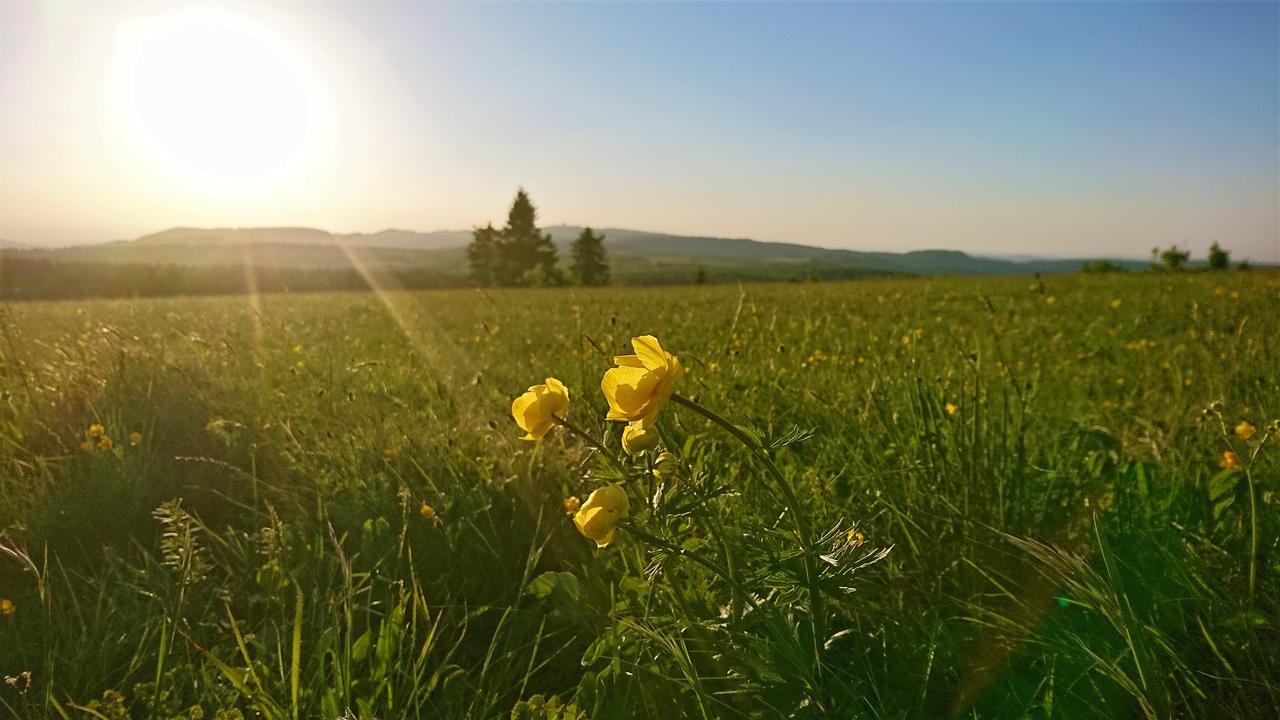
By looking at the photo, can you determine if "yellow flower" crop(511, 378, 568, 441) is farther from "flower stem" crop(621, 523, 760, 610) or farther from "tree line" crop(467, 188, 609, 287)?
"tree line" crop(467, 188, 609, 287)

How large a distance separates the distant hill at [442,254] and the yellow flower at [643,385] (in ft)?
9.59

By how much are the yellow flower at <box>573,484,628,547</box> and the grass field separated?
3 cm

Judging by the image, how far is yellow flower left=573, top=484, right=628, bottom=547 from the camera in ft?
3.19

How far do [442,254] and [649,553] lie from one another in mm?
111010

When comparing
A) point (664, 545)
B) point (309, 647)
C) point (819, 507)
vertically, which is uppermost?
point (664, 545)

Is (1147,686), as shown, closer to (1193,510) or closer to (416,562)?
(1193,510)

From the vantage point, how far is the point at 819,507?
1.65 m

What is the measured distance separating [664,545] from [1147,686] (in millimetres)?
696

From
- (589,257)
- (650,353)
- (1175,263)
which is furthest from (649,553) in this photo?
(589,257)

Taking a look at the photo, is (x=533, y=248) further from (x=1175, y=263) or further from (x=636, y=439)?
(x=636, y=439)

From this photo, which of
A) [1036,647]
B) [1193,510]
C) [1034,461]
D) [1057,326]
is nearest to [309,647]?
[1036,647]

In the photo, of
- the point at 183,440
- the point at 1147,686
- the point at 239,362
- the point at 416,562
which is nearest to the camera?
the point at 1147,686

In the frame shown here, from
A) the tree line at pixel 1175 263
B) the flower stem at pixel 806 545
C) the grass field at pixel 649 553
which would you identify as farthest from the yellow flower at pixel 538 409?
the tree line at pixel 1175 263

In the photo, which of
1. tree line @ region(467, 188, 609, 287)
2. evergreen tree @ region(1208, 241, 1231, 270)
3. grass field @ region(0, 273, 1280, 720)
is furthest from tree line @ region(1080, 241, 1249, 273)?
tree line @ region(467, 188, 609, 287)
